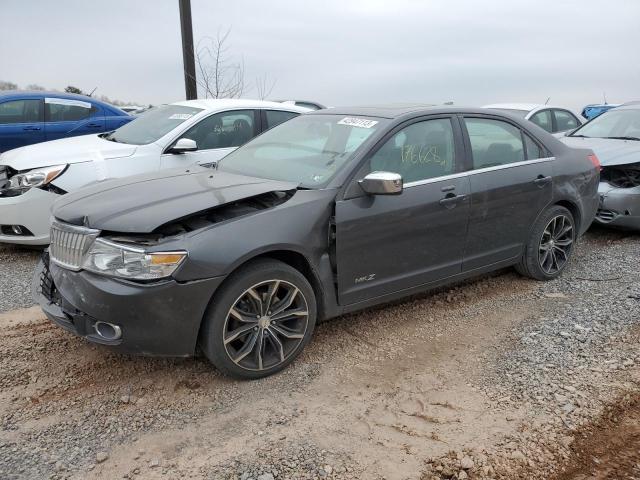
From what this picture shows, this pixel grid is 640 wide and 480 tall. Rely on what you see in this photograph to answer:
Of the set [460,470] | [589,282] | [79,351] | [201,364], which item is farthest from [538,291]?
[79,351]

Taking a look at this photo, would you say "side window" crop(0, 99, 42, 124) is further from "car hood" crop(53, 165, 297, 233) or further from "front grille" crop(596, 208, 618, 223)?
"front grille" crop(596, 208, 618, 223)

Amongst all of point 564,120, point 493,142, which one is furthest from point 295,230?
point 564,120

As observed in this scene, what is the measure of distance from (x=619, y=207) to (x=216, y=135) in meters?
4.68

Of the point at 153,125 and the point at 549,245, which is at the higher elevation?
the point at 153,125

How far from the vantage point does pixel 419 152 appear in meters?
4.16

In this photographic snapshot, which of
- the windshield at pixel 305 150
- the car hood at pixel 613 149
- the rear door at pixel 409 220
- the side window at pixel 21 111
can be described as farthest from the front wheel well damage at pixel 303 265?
the side window at pixel 21 111

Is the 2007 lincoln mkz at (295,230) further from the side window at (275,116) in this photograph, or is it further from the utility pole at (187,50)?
the utility pole at (187,50)

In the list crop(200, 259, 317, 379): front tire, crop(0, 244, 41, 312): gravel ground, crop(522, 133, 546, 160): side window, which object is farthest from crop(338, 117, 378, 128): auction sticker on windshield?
crop(0, 244, 41, 312): gravel ground

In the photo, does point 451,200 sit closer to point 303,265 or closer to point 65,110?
point 303,265

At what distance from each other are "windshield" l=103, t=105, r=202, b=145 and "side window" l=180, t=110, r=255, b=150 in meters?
0.20

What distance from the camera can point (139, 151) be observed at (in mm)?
6176

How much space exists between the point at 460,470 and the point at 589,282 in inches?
126

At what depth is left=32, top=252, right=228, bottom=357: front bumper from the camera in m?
3.00

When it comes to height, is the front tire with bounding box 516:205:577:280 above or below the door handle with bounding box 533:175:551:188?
below
